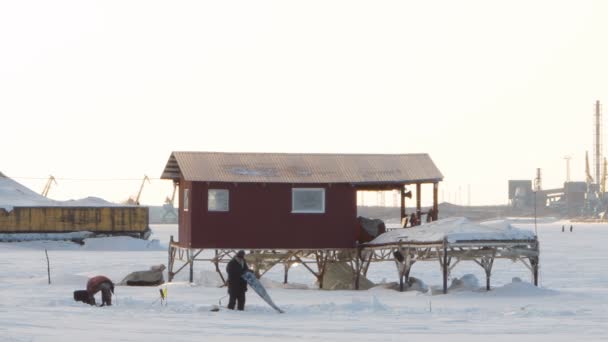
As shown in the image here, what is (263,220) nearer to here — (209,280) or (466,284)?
(209,280)

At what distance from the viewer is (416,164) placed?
5016 centimetres

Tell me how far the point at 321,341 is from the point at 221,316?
22.5ft

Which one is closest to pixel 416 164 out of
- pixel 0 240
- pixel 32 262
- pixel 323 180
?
pixel 323 180

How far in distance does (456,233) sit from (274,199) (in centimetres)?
823

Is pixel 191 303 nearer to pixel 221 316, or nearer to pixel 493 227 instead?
pixel 221 316

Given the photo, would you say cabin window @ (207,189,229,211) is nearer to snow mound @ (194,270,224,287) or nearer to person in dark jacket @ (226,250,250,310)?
snow mound @ (194,270,224,287)

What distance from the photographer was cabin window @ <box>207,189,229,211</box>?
48.1m

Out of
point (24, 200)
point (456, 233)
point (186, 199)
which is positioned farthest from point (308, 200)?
point (24, 200)

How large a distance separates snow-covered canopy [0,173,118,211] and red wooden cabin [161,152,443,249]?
59.4 metres

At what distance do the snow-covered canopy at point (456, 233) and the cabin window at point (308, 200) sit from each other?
3148 millimetres

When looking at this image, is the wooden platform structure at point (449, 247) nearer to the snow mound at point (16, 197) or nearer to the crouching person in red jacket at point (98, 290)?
the crouching person in red jacket at point (98, 290)

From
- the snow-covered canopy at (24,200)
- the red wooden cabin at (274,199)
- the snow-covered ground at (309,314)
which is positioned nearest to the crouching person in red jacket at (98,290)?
the snow-covered ground at (309,314)

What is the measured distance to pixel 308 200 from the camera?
48.7 metres

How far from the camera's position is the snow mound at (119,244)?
333 feet
